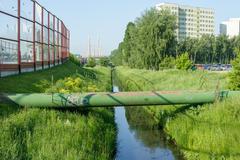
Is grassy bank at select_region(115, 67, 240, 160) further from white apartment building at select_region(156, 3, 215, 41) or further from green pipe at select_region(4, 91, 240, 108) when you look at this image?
white apartment building at select_region(156, 3, 215, 41)

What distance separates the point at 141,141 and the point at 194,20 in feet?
582

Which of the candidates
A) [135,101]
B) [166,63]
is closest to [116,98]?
[135,101]

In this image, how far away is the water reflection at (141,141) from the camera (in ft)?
36.7

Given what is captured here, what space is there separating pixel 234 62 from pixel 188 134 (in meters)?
5.47

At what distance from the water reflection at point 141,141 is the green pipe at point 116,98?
4.90 ft

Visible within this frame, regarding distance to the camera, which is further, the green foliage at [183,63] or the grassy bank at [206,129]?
the green foliage at [183,63]

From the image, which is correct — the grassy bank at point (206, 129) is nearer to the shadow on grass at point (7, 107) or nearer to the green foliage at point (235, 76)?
the green foliage at point (235, 76)

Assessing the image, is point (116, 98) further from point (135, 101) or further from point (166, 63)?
point (166, 63)

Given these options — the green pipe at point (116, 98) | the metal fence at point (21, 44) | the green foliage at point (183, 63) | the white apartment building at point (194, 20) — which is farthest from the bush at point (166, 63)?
the white apartment building at point (194, 20)

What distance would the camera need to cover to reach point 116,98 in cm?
1134

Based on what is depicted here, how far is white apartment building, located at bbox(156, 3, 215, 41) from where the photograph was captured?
17625 cm

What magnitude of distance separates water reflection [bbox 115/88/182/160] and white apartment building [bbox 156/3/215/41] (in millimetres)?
158717

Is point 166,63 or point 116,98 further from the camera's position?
point 166,63

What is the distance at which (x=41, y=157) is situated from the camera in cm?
666
